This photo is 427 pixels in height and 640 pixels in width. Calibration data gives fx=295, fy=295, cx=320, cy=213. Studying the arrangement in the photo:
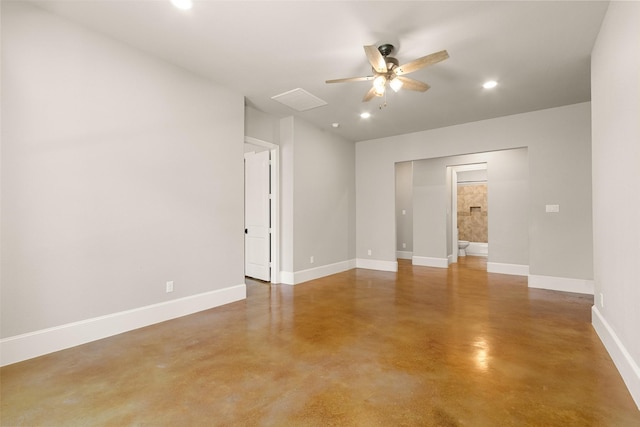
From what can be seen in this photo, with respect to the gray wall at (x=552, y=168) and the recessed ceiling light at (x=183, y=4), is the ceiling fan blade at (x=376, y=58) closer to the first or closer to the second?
the recessed ceiling light at (x=183, y=4)

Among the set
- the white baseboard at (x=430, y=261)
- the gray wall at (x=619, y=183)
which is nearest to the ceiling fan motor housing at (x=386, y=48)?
the gray wall at (x=619, y=183)

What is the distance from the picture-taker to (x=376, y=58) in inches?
109

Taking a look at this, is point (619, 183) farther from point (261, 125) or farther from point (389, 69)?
point (261, 125)

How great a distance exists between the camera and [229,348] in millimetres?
2730

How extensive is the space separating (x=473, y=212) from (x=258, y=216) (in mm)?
6860

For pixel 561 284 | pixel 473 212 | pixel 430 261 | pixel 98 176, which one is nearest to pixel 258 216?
pixel 98 176

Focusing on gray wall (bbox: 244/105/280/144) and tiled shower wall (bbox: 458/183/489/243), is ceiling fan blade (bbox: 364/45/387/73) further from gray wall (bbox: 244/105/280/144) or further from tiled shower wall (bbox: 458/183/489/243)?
tiled shower wall (bbox: 458/183/489/243)

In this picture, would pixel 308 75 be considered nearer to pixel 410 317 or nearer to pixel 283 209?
pixel 283 209

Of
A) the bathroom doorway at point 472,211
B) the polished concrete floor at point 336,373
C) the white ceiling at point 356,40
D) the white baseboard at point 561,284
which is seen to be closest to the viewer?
the polished concrete floor at point 336,373

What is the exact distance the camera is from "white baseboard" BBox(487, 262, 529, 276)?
6145 millimetres

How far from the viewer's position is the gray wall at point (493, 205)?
248 inches

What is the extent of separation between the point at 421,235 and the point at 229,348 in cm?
574

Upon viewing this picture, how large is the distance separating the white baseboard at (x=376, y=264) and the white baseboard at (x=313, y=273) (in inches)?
10.3

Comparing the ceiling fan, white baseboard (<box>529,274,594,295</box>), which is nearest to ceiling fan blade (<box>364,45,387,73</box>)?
the ceiling fan
